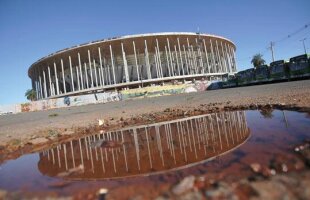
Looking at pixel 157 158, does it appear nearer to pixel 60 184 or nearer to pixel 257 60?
pixel 60 184

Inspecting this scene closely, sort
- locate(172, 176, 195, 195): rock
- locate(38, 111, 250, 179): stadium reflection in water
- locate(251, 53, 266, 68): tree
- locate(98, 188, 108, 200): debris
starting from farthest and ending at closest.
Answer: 1. locate(251, 53, 266, 68): tree
2. locate(38, 111, 250, 179): stadium reflection in water
3. locate(98, 188, 108, 200): debris
4. locate(172, 176, 195, 195): rock

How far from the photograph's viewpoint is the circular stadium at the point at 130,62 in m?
52.9

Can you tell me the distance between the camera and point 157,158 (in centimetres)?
284

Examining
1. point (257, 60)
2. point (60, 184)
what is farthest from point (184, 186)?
point (257, 60)

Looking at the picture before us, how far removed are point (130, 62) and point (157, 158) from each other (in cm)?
5794

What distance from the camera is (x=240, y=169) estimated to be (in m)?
2.04

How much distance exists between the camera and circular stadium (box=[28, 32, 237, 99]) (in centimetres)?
5291

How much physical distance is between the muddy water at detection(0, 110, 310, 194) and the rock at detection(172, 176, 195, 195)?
6.4 inches

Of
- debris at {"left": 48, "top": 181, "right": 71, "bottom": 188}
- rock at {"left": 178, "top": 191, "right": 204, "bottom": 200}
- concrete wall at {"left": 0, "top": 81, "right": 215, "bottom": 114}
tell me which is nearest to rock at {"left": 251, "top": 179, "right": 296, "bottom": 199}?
rock at {"left": 178, "top": 191, "right": 204, "bottom": 200}

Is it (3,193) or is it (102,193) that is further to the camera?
(3,193)

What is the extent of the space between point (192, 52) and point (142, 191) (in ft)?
199

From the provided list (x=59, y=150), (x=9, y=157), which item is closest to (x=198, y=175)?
(x=59, y=150)

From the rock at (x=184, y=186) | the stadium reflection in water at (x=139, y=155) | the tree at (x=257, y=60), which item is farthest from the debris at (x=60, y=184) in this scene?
the tree at (x=257, y=60)

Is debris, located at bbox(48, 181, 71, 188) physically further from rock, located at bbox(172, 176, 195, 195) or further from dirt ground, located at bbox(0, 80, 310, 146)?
dirt ground, located at bbox(0, 80, 310, 146)
